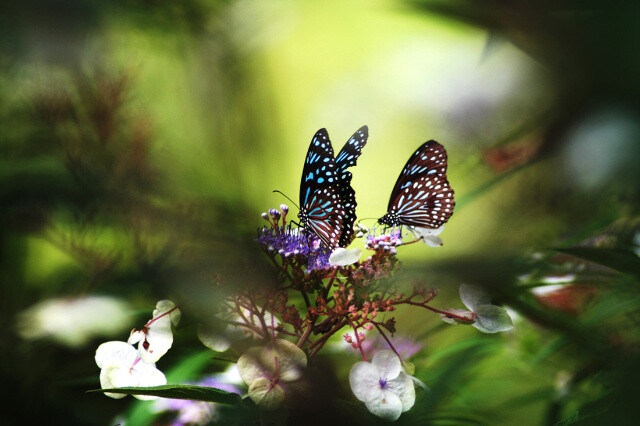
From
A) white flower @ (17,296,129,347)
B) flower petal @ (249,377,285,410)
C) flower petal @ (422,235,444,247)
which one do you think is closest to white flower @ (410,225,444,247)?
flower petal @ (422,235,444,247)

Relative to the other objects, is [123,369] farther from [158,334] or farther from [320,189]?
[320,189]

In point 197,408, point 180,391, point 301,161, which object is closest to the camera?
point 180,391

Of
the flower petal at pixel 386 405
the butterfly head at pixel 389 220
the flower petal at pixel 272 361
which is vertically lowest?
the flower petal at pixel 386 405

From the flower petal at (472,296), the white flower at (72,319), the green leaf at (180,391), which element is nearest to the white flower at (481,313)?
the flower petal at (472,296)

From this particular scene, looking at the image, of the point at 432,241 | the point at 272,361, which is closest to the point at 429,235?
the point at 432,241

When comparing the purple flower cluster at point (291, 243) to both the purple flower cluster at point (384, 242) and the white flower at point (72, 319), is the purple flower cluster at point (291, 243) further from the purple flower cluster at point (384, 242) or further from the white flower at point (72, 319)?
the white flower at point (72, 319)

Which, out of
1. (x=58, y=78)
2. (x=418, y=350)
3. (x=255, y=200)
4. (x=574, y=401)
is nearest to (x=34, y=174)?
(x=58, y=78)

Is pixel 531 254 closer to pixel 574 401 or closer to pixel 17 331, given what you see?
pixel 574 401
